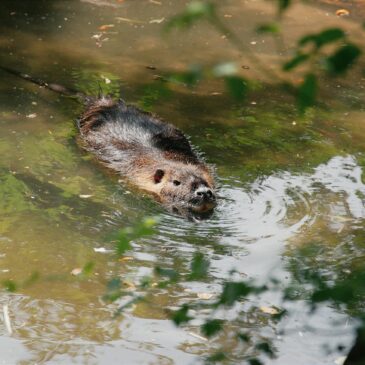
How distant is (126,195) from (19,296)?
6.59ft

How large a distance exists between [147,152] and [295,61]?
6.00 m

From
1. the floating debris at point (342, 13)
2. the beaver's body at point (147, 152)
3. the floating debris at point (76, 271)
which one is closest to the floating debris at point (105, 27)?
the beaver's body at point (147, 152)

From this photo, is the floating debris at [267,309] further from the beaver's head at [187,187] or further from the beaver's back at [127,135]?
the beaver's back at [127,135]

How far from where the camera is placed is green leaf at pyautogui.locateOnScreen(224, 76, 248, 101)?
1813mm

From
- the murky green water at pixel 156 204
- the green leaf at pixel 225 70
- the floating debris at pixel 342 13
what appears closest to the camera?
the green leaf at pixel 225 70

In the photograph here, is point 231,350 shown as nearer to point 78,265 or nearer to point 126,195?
point 78,265

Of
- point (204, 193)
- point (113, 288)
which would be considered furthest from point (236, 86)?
point (204, 193)

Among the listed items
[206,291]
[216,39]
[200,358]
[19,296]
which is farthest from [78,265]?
[216,39]

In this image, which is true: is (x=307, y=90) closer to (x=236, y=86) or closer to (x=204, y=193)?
(x=236, y=86)

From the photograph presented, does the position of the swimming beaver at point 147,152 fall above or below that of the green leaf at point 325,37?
below

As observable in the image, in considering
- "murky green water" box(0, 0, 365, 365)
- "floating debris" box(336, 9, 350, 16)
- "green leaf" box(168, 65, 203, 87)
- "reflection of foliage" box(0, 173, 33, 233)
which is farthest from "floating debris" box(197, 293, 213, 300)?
"floating debris" box(336, 9, 350, 16)

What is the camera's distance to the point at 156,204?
23.2 ft

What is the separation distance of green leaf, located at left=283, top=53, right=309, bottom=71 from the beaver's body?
16.2 feet

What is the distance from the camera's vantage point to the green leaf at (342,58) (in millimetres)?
1800
